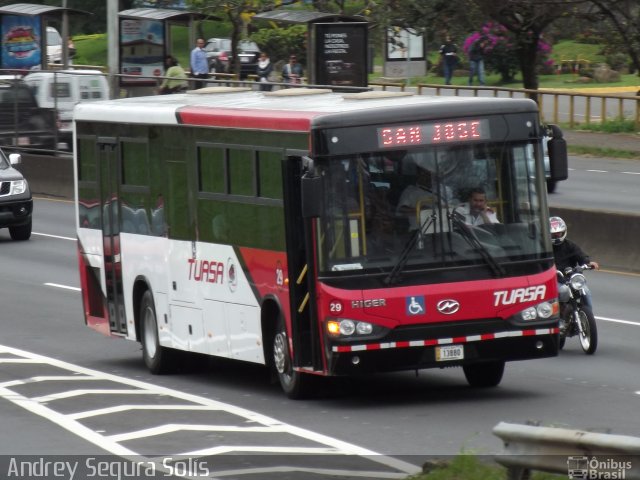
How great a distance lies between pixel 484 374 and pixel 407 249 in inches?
74.6

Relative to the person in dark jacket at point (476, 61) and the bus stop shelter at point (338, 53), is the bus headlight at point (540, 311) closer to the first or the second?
the bus stop shelter at point (338, 53)

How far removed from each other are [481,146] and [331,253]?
61.6 inches

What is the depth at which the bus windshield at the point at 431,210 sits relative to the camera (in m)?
12.4

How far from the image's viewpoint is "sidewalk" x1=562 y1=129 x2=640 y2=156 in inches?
1598

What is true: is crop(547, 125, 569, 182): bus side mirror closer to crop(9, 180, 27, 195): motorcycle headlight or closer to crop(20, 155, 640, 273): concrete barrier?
crop(20, 155, 640, 273): concrete barrier

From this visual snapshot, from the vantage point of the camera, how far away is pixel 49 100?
1473 inches

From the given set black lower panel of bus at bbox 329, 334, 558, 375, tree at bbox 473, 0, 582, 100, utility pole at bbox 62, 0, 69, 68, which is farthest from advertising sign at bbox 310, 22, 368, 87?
black lower panel of bus at bbox 329, 334, 558, 375

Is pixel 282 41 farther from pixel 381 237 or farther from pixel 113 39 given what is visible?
pixel 381 237

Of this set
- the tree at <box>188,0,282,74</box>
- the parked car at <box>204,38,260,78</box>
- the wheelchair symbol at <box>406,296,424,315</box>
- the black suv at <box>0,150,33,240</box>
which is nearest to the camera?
the wheelchair symbol at <box>406,296,424,315</box>

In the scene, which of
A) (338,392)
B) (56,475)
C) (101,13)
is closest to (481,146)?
(338,392)

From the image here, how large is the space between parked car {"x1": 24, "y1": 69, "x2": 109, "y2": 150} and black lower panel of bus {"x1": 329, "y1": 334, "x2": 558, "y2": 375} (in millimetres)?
25912

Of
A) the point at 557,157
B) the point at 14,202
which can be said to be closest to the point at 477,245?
the point at 557,157

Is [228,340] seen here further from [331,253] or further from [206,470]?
[206,470]

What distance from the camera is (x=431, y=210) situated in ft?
41.2
